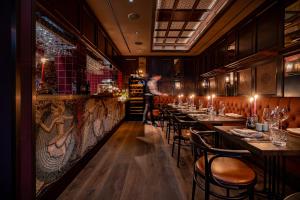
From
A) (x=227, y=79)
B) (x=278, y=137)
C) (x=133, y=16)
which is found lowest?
(x=278, y=137)

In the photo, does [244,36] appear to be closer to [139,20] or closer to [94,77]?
[139,20]

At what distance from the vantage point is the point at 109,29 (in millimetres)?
4859

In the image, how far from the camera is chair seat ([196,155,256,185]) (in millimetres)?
1497

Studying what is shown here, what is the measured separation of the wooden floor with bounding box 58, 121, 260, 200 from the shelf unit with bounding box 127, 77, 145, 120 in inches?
164

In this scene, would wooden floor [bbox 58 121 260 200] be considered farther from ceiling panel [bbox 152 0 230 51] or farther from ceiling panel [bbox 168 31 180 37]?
ceiling panel [bbox 168 31 180 37]

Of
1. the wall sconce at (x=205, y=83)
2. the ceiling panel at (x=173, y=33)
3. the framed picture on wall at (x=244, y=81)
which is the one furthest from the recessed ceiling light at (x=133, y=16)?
the wall sconce at (x=205, y=83)

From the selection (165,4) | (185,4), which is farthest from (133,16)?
(185,4)

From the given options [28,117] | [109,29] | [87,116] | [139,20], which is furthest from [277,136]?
[109,29]

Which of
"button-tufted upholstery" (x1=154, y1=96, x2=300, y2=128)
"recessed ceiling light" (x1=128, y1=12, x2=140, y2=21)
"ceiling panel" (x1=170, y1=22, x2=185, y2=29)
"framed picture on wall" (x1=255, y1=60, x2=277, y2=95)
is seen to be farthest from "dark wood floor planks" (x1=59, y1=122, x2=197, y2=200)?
"ceiling panel" (x1=170, y1=22, x2=185, y2=29)

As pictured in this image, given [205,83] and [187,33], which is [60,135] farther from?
[205,83]

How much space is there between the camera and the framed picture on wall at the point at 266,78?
3.28 m

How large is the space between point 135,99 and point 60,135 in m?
6.27

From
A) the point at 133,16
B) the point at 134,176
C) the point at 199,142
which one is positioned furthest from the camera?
the point at 133,16

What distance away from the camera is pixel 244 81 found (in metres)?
4.34
